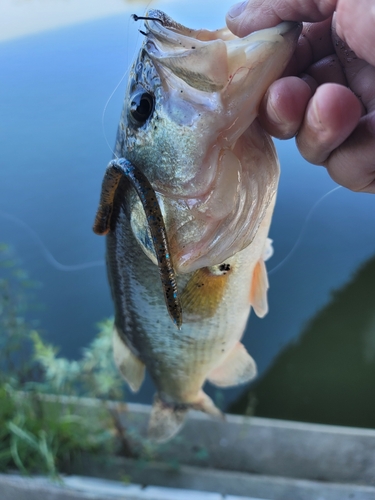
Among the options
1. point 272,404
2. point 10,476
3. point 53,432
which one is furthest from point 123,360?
point 272,404

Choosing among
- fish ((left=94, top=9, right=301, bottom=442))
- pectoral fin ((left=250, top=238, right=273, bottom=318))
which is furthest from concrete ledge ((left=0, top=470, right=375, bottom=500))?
fish ((left=94, top=9, right=301, bottom=442))

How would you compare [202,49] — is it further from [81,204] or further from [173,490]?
[81,204]

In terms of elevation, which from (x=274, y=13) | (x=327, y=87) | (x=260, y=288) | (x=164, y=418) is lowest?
(x=164, y=418)

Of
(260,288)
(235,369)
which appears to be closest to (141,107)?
(260,288)

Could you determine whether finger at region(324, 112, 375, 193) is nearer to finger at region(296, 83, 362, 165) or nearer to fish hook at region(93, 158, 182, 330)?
finger at region(296, 83, 362, 165)

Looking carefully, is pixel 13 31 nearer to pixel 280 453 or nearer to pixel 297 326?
pixel 297 326

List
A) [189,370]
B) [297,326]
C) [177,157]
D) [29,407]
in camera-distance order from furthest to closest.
Result: 1. [297,326]
2. [29,407]
3. [189,370]
4. [177,157]
